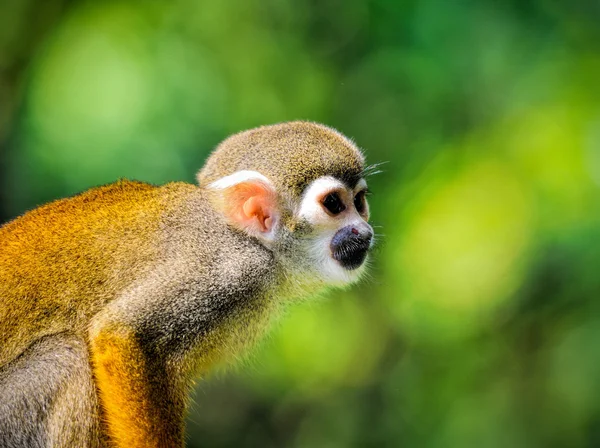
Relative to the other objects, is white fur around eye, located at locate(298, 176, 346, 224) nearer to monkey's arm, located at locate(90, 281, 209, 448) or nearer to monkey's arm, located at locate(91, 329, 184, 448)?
monkey's arm, located at locate(90, 281, 209, 448)

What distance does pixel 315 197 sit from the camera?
2971 millimetres

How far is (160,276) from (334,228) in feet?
2.40

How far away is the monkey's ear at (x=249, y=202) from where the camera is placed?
2.93 m

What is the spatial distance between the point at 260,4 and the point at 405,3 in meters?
1.15

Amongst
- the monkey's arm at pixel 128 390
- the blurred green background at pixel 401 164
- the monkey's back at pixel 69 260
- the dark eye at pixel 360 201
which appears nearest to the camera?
the monkey's arm at pixel 128 390

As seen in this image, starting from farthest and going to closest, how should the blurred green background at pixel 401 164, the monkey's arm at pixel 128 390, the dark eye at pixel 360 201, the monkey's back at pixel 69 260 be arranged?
1. the blurred green background at pixel 401 164
2. the dark eye at pixel 360 201
3. the monkey's back at pixel 69 260
4. the monkey's arm at pixel 128 390

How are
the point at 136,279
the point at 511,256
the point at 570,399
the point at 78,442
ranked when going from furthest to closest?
the point at 570,399 → the point at 511,256 → the point at 136,279 → the point at 78,442

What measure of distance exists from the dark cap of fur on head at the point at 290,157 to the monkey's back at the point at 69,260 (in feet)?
0.94

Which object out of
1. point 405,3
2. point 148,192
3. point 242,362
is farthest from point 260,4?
point 242,362

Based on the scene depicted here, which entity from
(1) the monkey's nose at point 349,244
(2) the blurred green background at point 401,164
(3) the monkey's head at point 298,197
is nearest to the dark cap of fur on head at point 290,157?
(3) the monkey's head at point 298,197

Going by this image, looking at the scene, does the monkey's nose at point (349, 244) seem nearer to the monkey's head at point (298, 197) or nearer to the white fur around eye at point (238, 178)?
the monkey's head at point (298, 197)

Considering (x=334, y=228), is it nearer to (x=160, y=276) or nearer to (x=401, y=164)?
(x=160, y=276)

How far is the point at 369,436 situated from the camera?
18.2 ft

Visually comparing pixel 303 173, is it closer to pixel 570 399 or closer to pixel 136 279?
pixel 136 279
